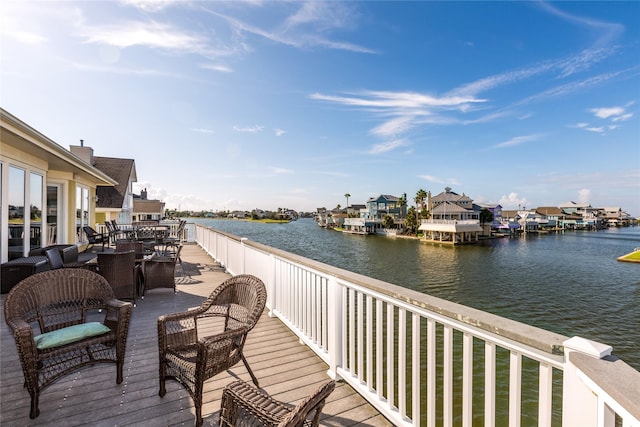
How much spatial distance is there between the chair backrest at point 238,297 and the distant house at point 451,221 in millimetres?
41707

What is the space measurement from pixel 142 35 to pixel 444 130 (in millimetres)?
25134

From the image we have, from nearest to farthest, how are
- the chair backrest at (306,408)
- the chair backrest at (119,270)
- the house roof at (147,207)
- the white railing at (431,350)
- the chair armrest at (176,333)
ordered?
the white railing at (431,350) < the chair backrest at (306,408) < the chair armrest at (176,333) < the chair backrest at (119,270) < the house roof at (147,207)

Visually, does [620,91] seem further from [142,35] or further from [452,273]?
[142,35]

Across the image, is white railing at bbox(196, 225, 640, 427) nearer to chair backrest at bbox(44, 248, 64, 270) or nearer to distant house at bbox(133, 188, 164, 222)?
chair backrest at bbox(44, 248, 64, 270)

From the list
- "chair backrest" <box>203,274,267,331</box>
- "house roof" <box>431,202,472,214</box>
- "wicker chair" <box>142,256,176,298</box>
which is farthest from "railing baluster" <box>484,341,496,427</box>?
"house roof" <box>431,202,472,214</box>

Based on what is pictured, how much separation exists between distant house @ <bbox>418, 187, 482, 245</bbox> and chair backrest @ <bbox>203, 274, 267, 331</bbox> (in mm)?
41707

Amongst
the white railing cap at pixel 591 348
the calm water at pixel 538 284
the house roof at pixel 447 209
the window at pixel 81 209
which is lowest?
the calm water at pixel 538 284

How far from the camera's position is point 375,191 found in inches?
2667

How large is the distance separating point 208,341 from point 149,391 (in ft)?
3.03

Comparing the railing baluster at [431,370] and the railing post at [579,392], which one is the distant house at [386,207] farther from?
the railing post at [579,392]

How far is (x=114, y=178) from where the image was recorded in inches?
704

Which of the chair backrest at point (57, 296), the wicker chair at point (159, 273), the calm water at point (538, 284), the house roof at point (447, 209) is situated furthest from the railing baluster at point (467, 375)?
the house roof at point (447, 209)

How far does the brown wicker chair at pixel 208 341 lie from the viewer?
2.03 metres

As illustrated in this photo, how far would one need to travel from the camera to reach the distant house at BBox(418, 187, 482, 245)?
41.3 meters
